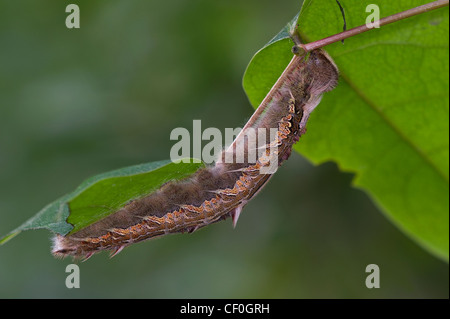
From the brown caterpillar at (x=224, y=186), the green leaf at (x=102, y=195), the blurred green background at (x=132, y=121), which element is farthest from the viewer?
the blurred green background at (x=132, y=121)

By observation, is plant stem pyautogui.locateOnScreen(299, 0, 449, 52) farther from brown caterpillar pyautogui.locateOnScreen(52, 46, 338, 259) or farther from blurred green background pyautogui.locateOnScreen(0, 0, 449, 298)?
blurred green background pyautogui.locateOnScreen(0, 0, 449, 298)

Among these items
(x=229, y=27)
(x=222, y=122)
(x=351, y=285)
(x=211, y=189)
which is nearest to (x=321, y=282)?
(x=351, y=285)

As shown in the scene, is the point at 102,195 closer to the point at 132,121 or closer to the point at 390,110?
the point at 390,110

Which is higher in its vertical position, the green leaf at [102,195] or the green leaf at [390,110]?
the green leaf at [390,110]

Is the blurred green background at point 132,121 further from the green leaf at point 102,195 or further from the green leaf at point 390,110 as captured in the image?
the green leaf at point 102,195

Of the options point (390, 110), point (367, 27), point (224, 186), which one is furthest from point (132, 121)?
point (367, 27)

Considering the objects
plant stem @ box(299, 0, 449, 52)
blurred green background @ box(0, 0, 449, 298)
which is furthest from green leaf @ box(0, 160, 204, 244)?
blurred green background @ box(0, 0, 449, 298)

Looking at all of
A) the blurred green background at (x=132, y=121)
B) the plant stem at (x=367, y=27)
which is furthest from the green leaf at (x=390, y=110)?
the blurred green background at (x=132, y=121)
